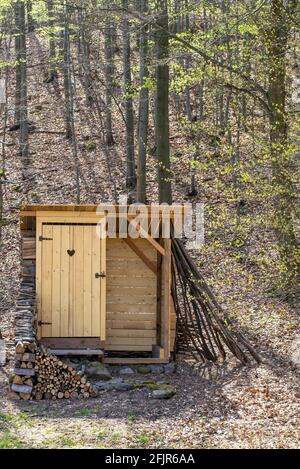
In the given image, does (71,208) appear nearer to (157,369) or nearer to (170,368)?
(157,369)

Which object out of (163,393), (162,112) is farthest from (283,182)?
(162,112)

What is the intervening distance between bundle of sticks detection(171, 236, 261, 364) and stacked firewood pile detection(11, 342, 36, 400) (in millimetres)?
3145

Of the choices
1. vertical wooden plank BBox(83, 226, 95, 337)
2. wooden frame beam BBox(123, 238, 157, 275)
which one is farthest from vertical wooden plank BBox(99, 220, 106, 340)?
wooden frame beam BBox(123, 238, 157, 275)

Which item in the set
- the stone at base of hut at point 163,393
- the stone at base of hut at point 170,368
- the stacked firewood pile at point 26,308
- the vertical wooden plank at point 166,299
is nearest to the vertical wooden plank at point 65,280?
the stacked firewood pile at point 26,308

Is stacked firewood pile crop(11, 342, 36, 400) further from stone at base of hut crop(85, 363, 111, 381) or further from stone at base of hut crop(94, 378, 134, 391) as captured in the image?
stone at base of hut crop(85, 363, 111, 381)

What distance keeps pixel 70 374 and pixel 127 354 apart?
2497 millimetres

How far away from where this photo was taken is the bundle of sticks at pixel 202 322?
11648 mm

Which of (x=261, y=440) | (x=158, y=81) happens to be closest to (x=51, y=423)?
(x=261, y=440)

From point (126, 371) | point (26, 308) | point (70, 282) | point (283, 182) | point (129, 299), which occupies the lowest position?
point (126, 371)

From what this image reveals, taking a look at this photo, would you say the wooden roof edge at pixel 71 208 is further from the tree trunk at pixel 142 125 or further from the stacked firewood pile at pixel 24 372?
the tree trunk at pixel 142 125

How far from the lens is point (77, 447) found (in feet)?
23.4

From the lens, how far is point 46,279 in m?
11.6

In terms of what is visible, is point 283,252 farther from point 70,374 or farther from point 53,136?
point 53,136

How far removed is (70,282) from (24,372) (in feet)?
7.31
